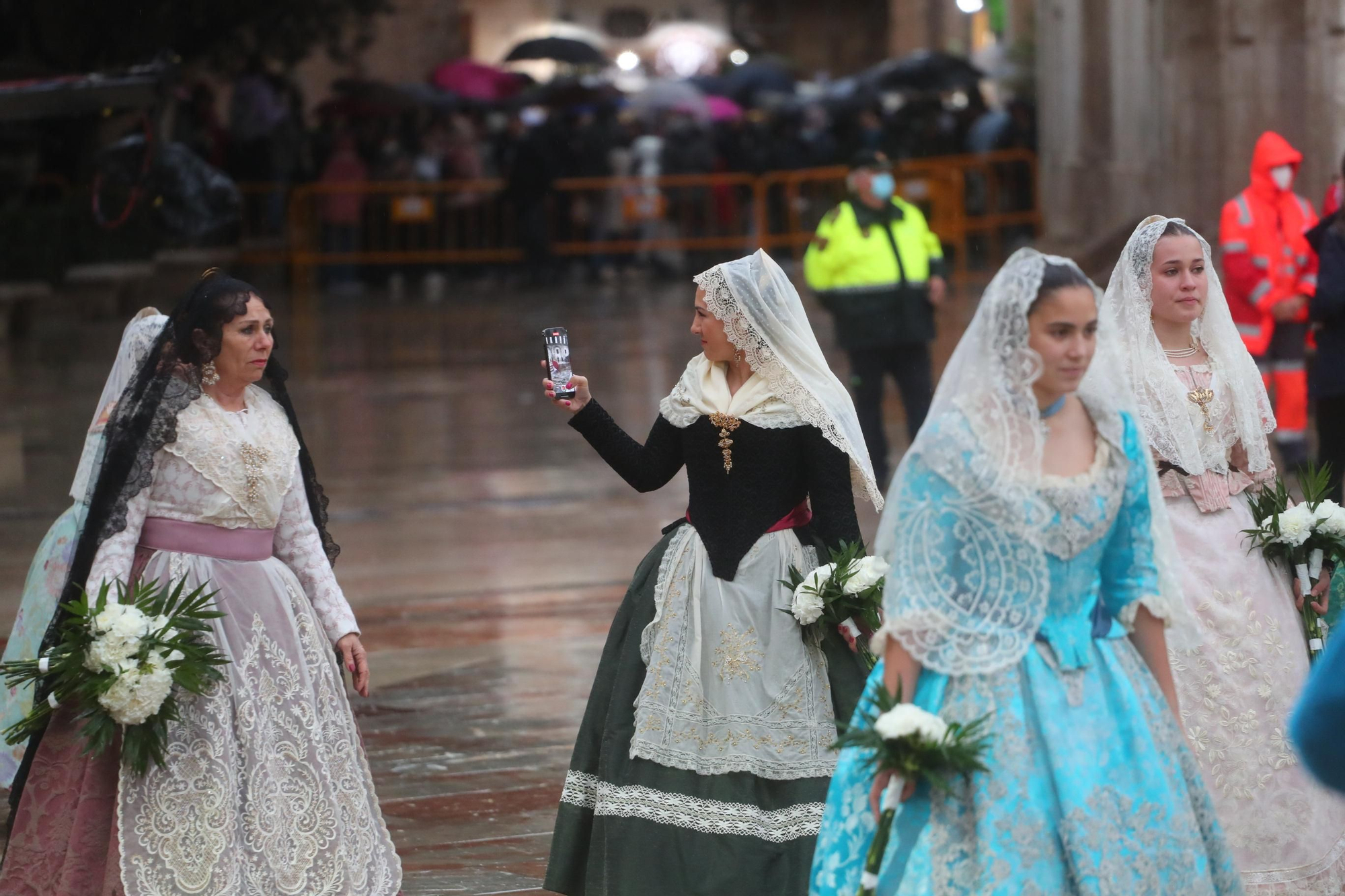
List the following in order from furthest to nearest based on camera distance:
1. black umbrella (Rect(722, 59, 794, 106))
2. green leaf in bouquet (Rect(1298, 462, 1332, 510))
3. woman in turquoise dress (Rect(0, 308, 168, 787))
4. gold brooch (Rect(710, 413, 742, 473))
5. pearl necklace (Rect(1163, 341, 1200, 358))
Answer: black umbrella (Rect(722, 59, 794, 106)) → woman in turquoise dress (Rect(0, 308, 168, 787)) → pearl necklace (Rect(1163, 341, 1200, 358)) → green leaf in bouquet (Rect(1298, 462, 1332, 510)) → gold brooch (Rect(710, 413, 742, 473))

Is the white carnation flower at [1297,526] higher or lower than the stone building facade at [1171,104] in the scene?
lower

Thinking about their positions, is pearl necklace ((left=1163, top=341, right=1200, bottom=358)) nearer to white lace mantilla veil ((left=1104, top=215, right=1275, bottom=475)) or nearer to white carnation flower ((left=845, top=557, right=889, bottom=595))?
white lace mantilla veil ((left=1104, top=215, right=1275, bottom=475))

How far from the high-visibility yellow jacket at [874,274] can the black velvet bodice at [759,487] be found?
560cm

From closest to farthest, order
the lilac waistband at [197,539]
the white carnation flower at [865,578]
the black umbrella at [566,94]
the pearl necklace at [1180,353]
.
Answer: the white carnation flower at [865,578]
the lilac waistband at [197,539]
the pearl necklace at [1180,353]
the black umbrella at [566,94]

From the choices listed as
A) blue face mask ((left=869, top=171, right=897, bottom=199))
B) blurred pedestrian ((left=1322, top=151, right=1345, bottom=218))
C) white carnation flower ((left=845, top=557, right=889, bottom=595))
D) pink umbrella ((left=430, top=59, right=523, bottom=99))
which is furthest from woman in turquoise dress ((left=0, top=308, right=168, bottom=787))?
pink umbrella ((left=430, top=59, right=523, bottom=99))

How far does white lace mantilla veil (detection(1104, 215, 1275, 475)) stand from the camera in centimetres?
530

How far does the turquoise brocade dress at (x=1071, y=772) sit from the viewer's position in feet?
11.6

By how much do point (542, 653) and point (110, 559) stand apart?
351 centimetres

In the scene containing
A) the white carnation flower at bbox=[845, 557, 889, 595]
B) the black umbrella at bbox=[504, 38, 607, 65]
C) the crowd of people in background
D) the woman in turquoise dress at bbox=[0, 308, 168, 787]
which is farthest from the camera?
the black umbrella at bbox=[504, 38, 607, 65]

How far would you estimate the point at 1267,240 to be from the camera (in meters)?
9.79

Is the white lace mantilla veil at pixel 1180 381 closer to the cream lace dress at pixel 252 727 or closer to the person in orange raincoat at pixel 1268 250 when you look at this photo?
the cream lace dress at pixel 252 727

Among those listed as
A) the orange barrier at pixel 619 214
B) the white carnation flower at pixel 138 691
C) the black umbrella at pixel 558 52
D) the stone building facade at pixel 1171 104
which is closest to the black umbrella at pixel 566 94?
the black umbrella at pixel 558 52

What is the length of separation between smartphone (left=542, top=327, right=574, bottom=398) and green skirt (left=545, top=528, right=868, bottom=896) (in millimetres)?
794

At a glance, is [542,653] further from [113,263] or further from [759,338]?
[113,263]
